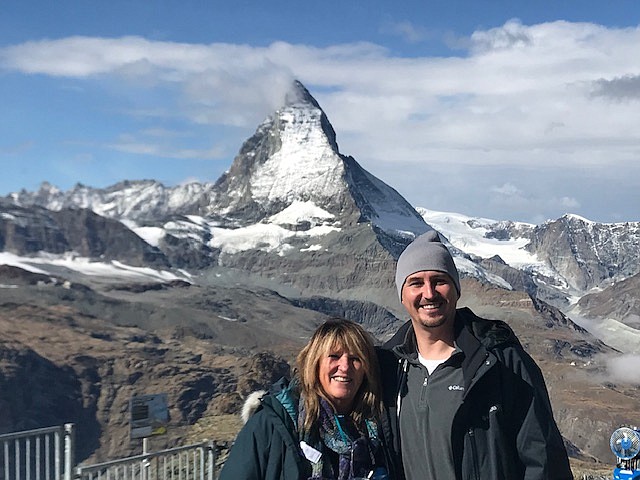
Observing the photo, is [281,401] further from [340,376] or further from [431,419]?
[431,419]

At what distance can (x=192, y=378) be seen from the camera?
141625mm

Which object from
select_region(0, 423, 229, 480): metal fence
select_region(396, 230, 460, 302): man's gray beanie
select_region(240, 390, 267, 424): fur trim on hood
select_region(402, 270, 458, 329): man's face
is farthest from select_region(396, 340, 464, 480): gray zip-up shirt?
select_region(0, 423, 229, 480): metal fence

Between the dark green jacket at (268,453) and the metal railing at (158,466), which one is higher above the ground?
the dark green jacket at (268,453)

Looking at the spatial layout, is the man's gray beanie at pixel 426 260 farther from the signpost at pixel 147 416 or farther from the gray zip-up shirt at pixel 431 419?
the signpost at pixel 147 416

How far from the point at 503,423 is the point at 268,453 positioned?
4.32ft

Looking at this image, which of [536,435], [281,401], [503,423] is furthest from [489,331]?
[281,401]

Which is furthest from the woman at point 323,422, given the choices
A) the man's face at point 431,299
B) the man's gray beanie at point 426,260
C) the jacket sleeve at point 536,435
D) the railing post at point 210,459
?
the railing post at point 210,459

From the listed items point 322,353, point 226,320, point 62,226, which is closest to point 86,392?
point 62,226

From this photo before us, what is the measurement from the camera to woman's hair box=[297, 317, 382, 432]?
196 inches

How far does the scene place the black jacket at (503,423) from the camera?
15.5 ft

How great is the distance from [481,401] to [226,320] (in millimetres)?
192955

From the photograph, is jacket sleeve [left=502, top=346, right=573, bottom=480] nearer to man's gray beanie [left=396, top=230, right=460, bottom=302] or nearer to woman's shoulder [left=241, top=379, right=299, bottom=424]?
man's gray beanie [left=396, top=230, right=460, bottom=302]

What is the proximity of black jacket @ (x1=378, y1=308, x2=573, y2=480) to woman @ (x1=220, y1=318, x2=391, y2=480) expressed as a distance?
0.21 metres

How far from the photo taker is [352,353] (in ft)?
16.4
